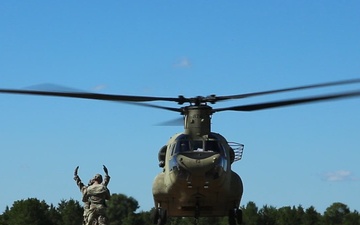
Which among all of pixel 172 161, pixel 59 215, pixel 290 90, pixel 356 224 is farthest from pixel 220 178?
pixel 356 224

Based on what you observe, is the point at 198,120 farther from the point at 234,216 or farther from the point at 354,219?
the point at 354,219

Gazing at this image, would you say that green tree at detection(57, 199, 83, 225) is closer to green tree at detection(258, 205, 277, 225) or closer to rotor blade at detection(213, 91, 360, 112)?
green tree at detection(258, 205, 277, 225)

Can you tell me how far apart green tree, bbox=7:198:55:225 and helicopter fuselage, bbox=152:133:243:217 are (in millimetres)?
32811

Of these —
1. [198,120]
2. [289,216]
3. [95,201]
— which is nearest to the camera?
[95,201]

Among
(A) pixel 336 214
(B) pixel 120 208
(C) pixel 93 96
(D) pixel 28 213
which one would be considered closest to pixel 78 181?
(C) pixel 93 96

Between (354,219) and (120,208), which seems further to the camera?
(120,208)

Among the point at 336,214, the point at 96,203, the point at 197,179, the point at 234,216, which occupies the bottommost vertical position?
the point at 96,203

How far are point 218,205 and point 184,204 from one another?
4.33 ft

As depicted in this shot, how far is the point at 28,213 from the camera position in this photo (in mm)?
69375

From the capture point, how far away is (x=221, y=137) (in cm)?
3638

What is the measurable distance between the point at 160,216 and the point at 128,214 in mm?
55139

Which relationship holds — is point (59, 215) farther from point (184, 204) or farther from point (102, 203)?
point (102, 203)

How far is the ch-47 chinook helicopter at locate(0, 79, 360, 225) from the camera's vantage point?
34062 millimetres

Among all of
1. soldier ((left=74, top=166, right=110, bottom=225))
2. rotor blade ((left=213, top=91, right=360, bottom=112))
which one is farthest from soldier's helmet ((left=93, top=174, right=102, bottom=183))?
rotor blade ((left=213, top=91, right=360, bottom=112))
